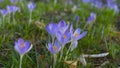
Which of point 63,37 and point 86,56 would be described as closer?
point 63,37

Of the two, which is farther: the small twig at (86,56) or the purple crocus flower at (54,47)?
the small twig at (86,56)

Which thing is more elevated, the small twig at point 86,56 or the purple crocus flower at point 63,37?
the purple crocus flower at point 63,37

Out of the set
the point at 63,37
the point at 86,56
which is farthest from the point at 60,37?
the point at 86,56

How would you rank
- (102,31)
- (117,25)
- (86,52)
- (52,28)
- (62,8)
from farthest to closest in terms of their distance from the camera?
(62,8) → (117,25) → (102,31) → (86,52) → (52,28)

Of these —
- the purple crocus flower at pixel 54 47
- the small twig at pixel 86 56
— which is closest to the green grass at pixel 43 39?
the small twig at pixel 86 56

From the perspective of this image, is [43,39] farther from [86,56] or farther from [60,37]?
[60,37]

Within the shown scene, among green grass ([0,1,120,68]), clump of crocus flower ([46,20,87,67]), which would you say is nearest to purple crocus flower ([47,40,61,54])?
clump of crocus flower ([46,20,87,67])

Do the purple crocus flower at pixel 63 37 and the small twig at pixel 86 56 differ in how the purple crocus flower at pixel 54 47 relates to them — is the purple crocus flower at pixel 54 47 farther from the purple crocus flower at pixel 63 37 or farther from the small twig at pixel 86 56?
the small twig at pixel 86 56

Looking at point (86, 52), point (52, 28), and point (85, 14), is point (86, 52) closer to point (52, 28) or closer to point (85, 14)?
point (52, 28)

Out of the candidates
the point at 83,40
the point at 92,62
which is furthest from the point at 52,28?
the point at 83,40

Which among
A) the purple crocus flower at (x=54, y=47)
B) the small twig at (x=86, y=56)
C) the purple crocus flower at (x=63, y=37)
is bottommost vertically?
the small twig at (x=86, y=56)

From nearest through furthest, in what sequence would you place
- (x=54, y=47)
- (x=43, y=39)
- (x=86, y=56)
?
(x=54, y=47)
(x=86, y=56)
(x=43, y=39)
